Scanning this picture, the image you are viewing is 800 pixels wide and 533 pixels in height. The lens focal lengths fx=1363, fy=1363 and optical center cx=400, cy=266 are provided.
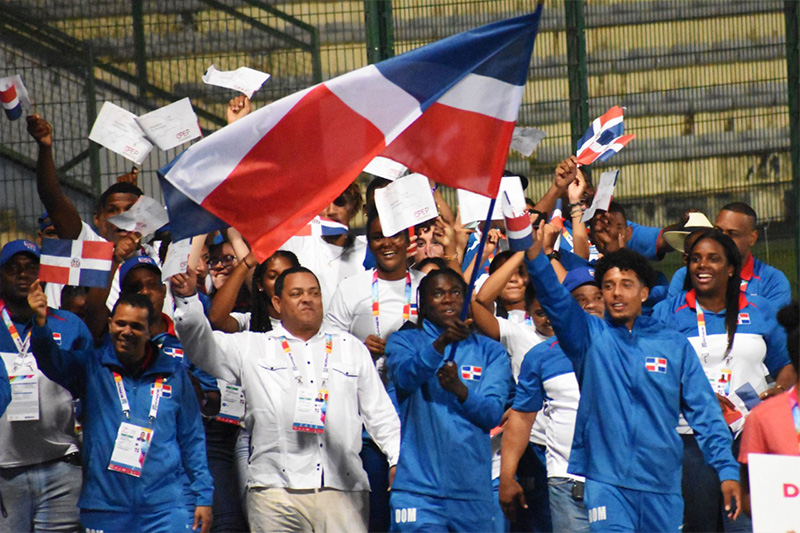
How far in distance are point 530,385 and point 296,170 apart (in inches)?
75.2

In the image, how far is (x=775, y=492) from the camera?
495cm

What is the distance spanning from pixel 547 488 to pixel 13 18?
229 inches

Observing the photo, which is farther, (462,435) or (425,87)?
(462,435)

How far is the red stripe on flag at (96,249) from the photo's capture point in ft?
23.9

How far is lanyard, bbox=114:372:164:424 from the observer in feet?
23.5

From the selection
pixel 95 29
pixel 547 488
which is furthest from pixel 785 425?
pixel 95 29

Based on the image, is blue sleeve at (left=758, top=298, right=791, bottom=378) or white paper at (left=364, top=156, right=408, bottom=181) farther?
white paper at (left=364, top=156, right=408, bottom=181)

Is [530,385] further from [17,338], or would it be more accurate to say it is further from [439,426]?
[17,338]

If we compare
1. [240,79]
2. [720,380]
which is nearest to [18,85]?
[240,79]

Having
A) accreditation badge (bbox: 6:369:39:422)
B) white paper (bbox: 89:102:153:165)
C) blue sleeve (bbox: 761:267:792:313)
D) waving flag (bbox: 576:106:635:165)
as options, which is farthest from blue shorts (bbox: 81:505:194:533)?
blue sleeve (bbox: 761:267:792:313)

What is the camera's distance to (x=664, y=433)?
6957mm

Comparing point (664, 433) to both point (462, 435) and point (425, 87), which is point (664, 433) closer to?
point (462, 435)

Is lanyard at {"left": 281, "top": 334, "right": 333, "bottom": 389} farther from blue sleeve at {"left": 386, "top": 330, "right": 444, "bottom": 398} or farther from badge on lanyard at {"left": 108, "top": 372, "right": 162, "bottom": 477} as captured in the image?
badge on lanyard at {"left": 108, "top": 372, "right": 162, "bottom": 477}

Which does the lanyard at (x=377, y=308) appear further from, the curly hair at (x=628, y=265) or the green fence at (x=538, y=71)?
the green fence at (x=538, y=71)
